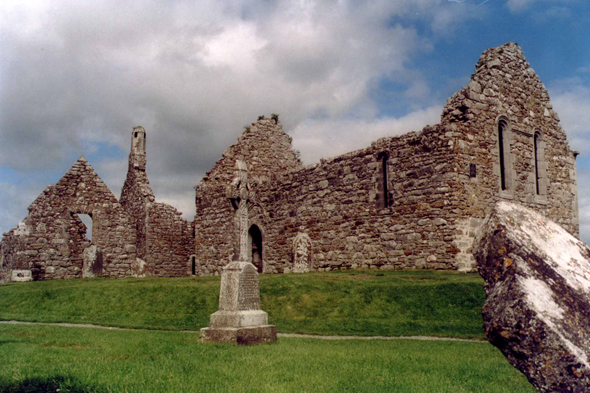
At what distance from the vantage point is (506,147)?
1686cm

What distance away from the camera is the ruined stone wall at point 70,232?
2331 centimetres

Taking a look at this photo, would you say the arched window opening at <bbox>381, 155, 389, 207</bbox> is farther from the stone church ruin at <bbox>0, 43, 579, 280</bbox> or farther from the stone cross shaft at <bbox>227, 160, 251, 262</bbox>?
the stone cross shaft at <bbox>227, 160, 251, 262</bbox>

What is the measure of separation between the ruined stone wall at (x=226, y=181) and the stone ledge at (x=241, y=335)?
13.2 metres

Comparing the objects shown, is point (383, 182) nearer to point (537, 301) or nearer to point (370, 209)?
point (370, 209)

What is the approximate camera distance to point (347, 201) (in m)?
17.8

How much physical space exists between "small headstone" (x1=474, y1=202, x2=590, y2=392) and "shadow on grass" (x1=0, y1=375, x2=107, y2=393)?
3.95m

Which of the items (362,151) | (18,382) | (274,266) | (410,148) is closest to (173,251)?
(274,266)

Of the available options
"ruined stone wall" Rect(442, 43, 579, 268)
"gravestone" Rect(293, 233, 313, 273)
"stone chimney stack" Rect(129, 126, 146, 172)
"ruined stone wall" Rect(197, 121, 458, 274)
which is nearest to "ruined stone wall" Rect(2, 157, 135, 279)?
"stone chimney stack" Rect(129, 126, 146, 172)

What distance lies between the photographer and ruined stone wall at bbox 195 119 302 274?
932 inches

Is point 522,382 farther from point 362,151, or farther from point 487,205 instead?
point 362,151

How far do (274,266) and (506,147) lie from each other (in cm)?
969

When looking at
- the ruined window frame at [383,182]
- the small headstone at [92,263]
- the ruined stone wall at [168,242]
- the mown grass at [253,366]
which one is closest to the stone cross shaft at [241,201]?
the mown grass at [253,366]

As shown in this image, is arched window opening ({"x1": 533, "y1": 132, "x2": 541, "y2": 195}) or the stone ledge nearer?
the stone ledge

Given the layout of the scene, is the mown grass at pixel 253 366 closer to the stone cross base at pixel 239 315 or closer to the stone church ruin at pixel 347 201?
the stone cross base at pixel 239 315
